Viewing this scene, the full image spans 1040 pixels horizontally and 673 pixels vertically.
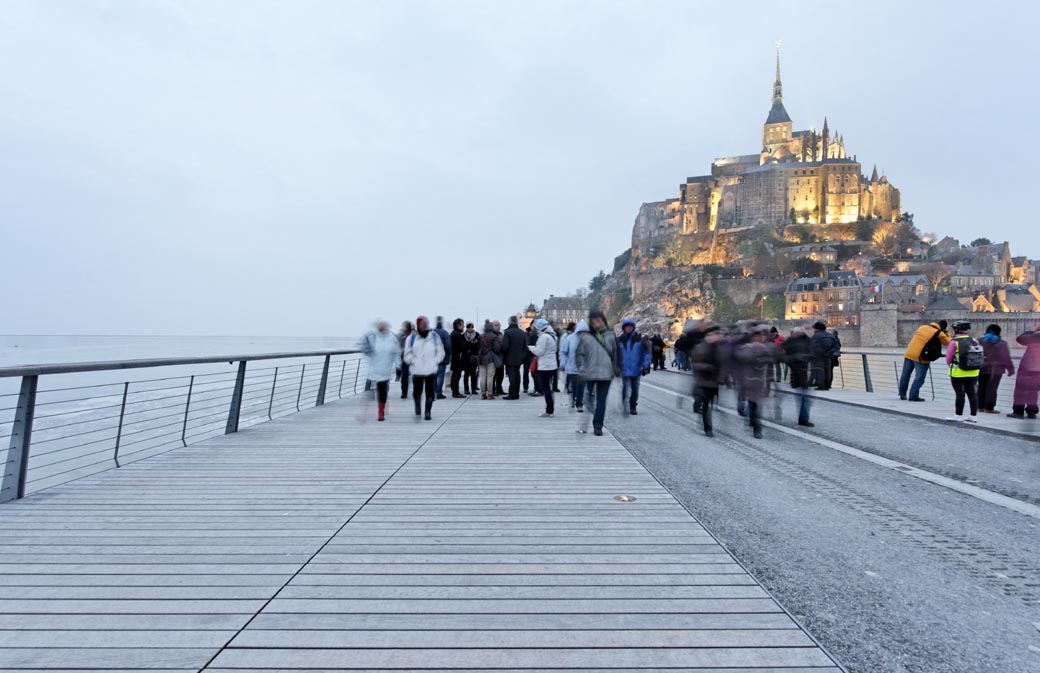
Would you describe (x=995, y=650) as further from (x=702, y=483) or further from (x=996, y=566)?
(x=702, y=483)

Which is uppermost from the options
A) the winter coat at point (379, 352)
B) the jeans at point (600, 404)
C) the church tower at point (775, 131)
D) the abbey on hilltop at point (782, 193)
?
the church tower at point (775, 131)

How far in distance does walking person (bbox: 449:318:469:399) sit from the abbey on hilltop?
100014 millimetres

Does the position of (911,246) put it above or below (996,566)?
above

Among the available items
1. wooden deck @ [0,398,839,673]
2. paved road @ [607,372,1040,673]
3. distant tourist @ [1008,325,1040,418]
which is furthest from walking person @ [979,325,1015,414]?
wooden deck @ [0,398,839,673]

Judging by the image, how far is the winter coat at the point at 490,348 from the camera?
1457cm

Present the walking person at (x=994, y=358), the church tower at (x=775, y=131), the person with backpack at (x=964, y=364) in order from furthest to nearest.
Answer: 1. the church tower at (x=775, y=131)
2. the walking person at (x=994, y=358)
3. the person with backpack at (x=964, y=364)

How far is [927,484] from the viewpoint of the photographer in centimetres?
588

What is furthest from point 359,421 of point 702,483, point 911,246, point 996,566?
point 911,246

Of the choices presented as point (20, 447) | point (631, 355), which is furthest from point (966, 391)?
point (20, 447)

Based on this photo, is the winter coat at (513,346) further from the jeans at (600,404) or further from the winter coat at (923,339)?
the winter coat at (923,339)

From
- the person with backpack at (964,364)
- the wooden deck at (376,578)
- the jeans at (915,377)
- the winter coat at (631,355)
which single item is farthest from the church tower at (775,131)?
the wooden deck at (376,578)

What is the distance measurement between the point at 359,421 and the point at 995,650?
344 inches

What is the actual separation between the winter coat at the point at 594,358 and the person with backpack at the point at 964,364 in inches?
225

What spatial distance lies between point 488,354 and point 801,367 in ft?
22.1
